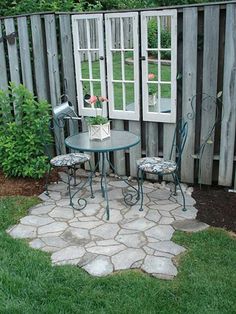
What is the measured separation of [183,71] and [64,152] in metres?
1.79

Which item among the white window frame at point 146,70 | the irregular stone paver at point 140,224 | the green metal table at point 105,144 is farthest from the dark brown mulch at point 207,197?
the white window frame at point 146,70

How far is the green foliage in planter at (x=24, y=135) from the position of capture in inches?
182

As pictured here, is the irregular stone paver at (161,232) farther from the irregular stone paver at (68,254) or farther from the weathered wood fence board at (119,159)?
the weathered wood fence board at (119,159)

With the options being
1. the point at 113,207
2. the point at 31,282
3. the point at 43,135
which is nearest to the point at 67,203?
the point at 113,207

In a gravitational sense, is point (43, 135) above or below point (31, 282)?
above

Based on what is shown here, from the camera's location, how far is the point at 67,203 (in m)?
4.17

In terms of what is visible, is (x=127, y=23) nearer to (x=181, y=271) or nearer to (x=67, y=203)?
(x=67, y=203)

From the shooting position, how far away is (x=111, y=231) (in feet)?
11.7

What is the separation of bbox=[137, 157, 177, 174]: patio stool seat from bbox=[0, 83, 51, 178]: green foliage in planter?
4.29 feet

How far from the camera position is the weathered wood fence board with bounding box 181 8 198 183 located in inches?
155

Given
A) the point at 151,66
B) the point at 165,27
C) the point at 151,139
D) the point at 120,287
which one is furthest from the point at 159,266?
the point at 165,27

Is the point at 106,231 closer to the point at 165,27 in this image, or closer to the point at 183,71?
the point at 183,71

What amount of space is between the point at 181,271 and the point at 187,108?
184cm

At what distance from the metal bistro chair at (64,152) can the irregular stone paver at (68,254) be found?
78 centimetres
